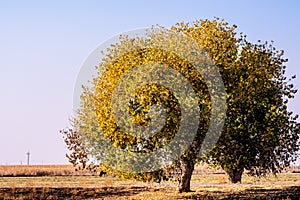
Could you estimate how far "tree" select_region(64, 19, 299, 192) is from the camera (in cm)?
4147

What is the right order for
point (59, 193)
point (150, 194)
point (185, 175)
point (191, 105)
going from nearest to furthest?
point (191, 105) < point (185, 175) < point (150, 194) < point (59, 193)

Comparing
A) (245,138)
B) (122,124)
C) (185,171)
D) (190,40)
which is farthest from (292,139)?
(122,124)

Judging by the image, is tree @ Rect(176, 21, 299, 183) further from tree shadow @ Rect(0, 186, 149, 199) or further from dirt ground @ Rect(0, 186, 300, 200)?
tree shadow @ Rect(0, 186, 149, 199)

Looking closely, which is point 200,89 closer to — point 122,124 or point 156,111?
point 156,111

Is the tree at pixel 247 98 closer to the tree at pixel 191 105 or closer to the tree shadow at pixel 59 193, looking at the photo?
the tree at pixel 191 105

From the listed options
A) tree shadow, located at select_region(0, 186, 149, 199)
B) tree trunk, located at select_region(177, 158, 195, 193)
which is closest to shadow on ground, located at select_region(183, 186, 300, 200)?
tree trunk, located at select_region(177, 158, 195, 193)

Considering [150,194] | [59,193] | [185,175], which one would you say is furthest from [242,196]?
[59,193]

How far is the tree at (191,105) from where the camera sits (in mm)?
41469

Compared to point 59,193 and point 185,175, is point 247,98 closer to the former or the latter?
point 185,175

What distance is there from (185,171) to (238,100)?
8.33 m

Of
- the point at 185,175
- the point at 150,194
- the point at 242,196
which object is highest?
the point at 185,175

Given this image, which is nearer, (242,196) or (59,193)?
(242,196)

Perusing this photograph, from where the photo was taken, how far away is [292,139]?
162 feet

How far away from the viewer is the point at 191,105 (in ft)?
136
